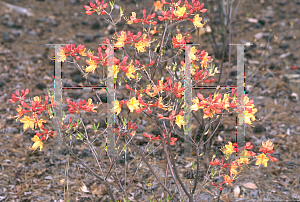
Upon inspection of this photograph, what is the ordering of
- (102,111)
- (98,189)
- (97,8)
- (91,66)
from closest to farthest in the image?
(91,66) < (97,8) < (98,189) < (102,111)

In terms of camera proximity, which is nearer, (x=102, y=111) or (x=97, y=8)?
(x=97, y=8)

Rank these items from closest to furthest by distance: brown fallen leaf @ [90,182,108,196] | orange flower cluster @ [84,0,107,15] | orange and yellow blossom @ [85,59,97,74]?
orange and yellow blossom @ [85,59,97,74] < orange flower cluster @ [84,0,107,15] < brown fallen leaf @ [90,182,108,196]

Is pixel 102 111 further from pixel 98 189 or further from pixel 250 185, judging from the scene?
pixel 250 185

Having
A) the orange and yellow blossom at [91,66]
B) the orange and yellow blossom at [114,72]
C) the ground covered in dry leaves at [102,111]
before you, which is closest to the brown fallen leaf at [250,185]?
the ground covered in dry leaves at [102,111]

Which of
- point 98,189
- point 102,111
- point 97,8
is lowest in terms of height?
point 98,189

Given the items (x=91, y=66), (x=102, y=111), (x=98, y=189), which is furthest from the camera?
(x=102, y=111)

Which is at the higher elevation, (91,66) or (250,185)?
(91,66)

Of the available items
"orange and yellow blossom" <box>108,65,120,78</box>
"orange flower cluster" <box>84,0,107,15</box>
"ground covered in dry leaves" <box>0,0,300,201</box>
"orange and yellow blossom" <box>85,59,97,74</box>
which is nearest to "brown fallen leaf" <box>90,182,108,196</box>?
"ground covered in dry leaves" <box>0,0,300,201</box>

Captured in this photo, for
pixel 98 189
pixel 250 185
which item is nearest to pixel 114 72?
pixel 98 189

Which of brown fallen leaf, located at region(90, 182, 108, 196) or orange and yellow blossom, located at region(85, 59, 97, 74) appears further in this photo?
brown fallen leaf, located at region(90, 182, 108, 196)

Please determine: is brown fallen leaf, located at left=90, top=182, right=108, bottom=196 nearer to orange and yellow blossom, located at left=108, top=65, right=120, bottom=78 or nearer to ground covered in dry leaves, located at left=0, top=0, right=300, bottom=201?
ground covered in dry leaves, located at left=0, top=0, right=300, bottom=201

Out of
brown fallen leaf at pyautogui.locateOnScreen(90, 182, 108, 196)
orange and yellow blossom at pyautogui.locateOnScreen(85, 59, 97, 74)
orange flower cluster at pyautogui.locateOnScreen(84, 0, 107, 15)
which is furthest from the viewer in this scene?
brown fallen leaf at pyautogui.locateOnScreen(90, 182, 108, 196)

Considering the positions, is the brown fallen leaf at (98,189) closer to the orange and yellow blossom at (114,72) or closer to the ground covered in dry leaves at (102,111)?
the ground covered in dry leaves at (102,111)

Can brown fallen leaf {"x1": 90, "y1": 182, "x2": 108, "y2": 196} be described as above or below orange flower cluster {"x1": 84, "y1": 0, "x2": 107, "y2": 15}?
below
